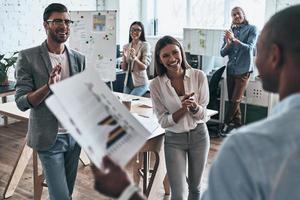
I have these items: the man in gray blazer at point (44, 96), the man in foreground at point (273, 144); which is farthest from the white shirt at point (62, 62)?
the man in foreground at point (273, 144)

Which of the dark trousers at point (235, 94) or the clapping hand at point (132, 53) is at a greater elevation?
the clapping hand at point (132, 53)

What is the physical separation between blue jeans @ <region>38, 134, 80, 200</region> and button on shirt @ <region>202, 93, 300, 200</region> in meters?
1.48

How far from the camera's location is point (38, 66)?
2.03 meters

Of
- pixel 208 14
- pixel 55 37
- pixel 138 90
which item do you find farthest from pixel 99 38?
pixel 208 14

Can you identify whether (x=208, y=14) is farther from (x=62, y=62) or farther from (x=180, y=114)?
(x=62, y=62)

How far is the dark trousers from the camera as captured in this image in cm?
472

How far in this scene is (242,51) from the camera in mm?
4605

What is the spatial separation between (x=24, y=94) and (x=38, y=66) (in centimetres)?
17

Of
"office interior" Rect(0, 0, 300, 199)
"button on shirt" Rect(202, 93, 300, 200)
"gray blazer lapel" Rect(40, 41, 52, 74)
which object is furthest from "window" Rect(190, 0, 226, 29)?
"button on shirt" Rect(202, 93, 300, 200)

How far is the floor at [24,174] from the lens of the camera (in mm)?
3182

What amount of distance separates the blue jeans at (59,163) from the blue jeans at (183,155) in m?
0.56

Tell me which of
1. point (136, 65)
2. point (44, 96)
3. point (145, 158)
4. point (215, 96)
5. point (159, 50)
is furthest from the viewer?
point (215, 96)

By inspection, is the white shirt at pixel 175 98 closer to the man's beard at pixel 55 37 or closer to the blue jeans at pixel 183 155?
the blue jeans at pixel 183 155

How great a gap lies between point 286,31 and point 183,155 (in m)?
1.51
